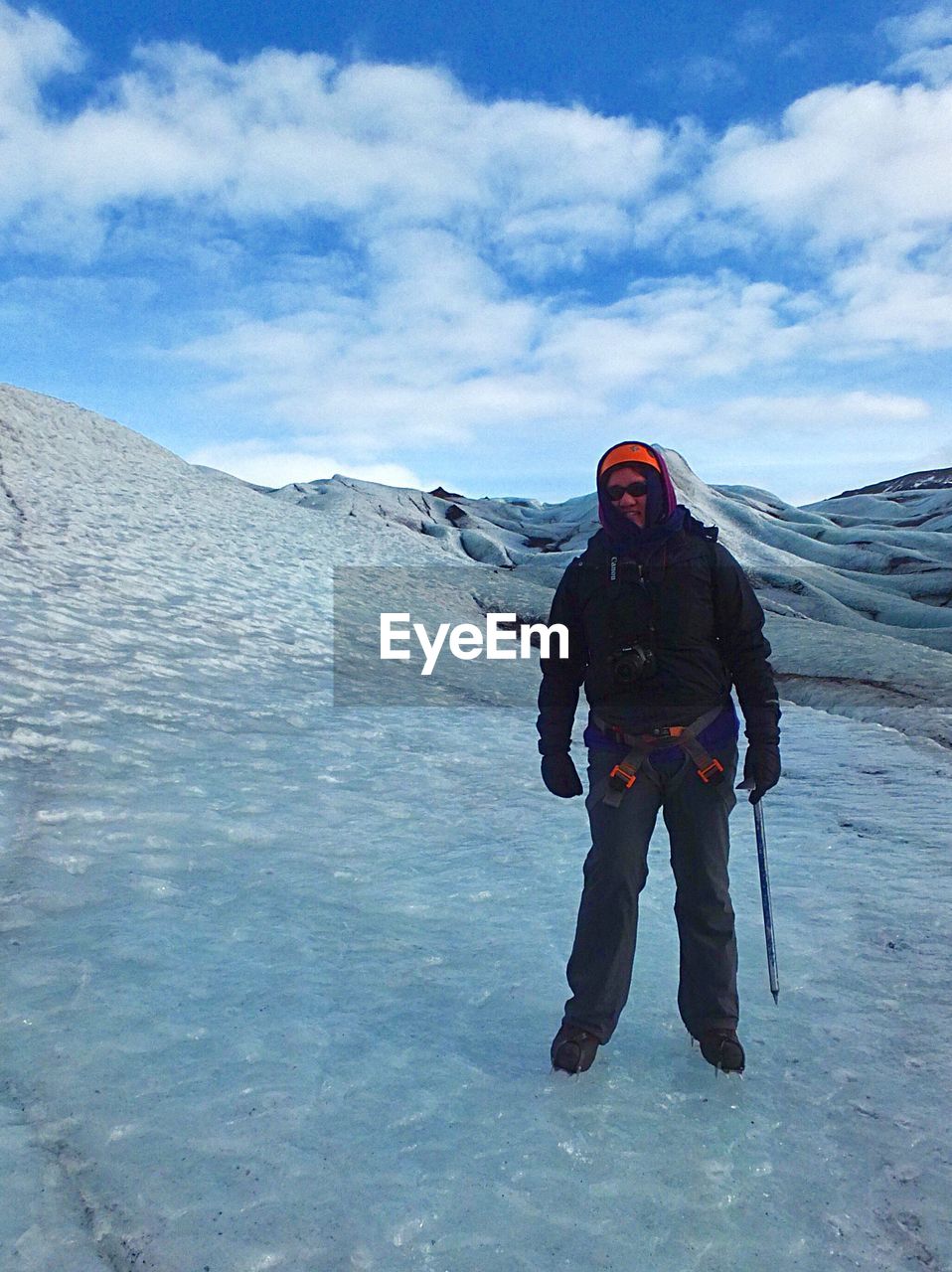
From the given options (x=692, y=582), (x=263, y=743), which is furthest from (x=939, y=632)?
(x=692, y=582)

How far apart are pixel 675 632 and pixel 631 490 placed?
579 millimetres

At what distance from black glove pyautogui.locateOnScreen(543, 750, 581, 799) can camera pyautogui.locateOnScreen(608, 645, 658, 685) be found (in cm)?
42

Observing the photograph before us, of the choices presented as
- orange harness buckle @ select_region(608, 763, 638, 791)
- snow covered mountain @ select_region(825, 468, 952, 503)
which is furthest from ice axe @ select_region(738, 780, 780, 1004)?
snow covered mountain @ select_region(825, 468, 952, 503)

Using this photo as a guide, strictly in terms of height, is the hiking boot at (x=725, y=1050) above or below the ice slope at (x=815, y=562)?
below

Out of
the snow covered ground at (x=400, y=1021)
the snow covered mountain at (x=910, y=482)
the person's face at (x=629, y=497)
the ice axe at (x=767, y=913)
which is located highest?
the snow covered mountain at (x=910, y=482)

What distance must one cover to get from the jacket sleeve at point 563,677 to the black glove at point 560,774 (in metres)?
0.03

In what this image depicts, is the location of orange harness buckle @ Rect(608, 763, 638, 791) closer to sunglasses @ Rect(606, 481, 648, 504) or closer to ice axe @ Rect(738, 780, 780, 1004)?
ice axe @ Rect(738, 780, 780, 1004)

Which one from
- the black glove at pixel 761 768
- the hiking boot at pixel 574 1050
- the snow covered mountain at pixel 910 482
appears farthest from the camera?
the snow covered mountain at pixel 910 482

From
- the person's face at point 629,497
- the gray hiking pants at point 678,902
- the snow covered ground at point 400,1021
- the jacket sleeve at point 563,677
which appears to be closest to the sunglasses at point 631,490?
the person's face at point 629,497

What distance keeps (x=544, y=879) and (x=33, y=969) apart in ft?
8.87

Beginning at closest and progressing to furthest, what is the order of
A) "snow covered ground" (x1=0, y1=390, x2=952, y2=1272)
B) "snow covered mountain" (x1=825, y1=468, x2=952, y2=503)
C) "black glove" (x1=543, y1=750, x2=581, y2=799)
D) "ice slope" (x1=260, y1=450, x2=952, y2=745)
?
"snow covered ground" (x1=0, y1=390, x2=952, y2=1272)
"black glove" (x1=543, y1=750, x2=581, y2=799)
"ice slope" (x1=260, y1=450, x2=952, y2=745)
"snow covered mountain" (x1=825, y1=468, x2=952, y2=503)

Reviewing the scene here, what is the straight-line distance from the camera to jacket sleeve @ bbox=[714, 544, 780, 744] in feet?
11.4

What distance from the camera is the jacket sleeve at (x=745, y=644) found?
11.4 ft

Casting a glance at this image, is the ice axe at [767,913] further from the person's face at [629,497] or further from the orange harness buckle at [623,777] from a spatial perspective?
the person's face at [629,497]
